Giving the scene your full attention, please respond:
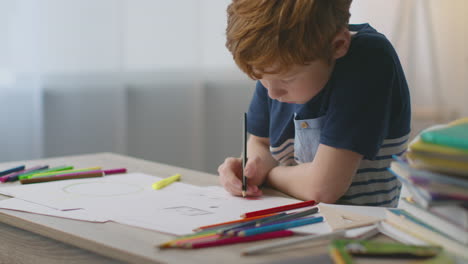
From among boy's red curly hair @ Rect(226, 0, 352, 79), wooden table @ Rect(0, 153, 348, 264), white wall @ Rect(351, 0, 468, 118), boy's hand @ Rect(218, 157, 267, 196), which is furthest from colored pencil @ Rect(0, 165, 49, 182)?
white wall @ Rect(351, 0, 468, 118)

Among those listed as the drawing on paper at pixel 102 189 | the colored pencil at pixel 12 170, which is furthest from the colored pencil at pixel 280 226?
the colored pencil at pixel 12 170

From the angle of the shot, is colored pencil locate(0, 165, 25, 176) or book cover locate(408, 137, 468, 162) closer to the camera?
book cover locate(408, 137, 468, 162)

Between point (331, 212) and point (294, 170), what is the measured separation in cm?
25

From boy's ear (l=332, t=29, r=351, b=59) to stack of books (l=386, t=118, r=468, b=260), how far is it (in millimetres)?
347

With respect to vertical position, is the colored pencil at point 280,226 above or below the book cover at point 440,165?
below

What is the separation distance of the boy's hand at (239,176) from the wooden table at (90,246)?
0.90ft

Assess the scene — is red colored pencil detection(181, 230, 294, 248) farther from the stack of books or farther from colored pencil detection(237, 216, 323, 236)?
the stack of books

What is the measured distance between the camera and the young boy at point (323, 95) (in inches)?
33.4

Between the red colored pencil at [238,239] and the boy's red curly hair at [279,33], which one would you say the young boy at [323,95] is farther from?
the red colored pencil at [238,239]

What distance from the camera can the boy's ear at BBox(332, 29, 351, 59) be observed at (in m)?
0.93

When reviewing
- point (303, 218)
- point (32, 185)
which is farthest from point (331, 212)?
point (32, 185)

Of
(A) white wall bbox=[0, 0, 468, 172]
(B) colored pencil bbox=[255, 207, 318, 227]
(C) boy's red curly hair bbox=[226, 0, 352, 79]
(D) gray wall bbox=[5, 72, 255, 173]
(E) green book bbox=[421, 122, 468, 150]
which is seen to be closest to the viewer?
(E) green book bbox=[421, 122, 468, 150]

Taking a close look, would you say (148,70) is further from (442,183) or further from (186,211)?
(442,183)

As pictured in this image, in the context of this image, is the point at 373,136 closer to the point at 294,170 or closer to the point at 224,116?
the point at 294,170
